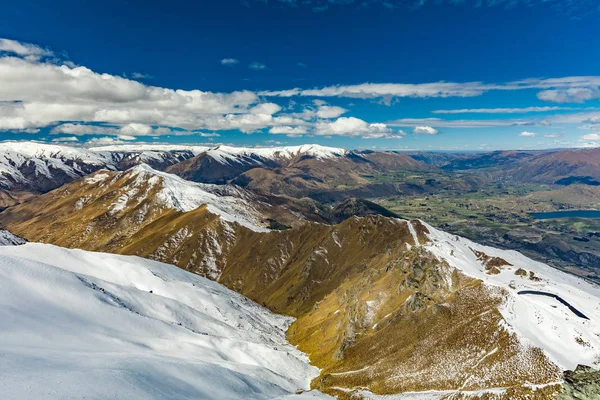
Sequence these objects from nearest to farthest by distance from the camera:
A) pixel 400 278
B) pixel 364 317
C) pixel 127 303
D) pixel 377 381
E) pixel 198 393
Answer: pixel 198 393, pixel 377 381, pixel 127 303, pixel 364 317, pixel 400 278

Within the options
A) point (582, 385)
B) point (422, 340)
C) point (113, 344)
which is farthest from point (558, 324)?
point (113, 344)

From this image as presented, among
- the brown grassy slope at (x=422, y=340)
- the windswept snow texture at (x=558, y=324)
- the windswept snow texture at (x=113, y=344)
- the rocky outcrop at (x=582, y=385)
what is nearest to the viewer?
the rocky outcrop at (x=582, y=385)

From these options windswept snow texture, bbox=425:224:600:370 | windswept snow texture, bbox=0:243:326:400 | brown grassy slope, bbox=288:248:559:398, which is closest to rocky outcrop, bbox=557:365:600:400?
brown grassy slope, bbox=288:248:559:398

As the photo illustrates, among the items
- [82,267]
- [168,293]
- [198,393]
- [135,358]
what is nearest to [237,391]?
[198,393]

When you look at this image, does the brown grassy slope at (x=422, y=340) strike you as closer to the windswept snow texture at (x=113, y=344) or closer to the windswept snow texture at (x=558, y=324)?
the windswept snow texture at (x=558, y=324)

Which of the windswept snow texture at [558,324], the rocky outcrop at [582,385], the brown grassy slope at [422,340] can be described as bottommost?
the brown grassy slope at [422,340]

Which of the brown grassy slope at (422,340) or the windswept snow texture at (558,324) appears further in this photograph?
the brown grassy slope at (422,340)

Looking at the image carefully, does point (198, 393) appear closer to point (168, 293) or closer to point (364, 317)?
point (364, 317)

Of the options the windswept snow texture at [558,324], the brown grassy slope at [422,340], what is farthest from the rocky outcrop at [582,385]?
the windswept snow texture at [558,324]
